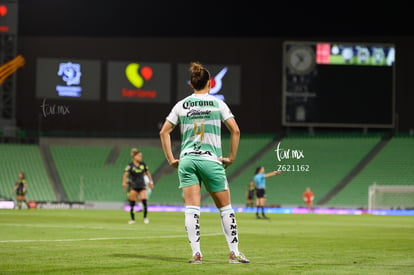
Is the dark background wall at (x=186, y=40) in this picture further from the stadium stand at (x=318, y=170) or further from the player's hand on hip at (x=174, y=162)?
the player's hand on hip at (x=174, y=162)

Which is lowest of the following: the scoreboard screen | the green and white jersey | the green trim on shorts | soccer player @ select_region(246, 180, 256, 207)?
soccer player @ select_region(246, 180, 256, 207)

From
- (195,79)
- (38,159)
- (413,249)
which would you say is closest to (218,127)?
(195,79)

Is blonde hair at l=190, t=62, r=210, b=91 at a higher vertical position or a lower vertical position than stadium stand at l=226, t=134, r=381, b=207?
higher

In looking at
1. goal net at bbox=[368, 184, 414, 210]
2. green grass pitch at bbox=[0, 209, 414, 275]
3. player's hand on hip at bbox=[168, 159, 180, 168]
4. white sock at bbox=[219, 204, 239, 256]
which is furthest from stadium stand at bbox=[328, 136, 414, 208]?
player's hand on hip at bbox=[168, 159, 180, 168]

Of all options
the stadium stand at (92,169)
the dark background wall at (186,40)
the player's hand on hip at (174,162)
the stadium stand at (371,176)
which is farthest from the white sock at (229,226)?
the dark background wall at (186,40)

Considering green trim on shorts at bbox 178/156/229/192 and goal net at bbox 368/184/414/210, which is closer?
green trim on shorts at bbox 178/156/229/192

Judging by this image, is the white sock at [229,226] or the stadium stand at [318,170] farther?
the stadium stand at [318,170]

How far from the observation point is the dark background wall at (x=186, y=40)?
5344 cm

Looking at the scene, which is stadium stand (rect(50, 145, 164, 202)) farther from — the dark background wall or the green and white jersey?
the green and white jersey

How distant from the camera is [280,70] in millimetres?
55938

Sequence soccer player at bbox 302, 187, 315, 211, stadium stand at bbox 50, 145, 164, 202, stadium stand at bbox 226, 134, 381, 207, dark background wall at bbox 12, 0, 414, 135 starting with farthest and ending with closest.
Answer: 1. dark background wall at bbox 12, 0, 414, 135
2. stadium stand at bbox 50, 145, 164, 202
3. stadium stand at bbox 226, 134, 381, 207
4. soccer player at bbox 302, 187, 315, 211

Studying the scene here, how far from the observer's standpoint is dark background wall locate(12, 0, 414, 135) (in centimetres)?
5344

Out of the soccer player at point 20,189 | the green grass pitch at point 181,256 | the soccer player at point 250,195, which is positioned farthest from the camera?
the soccer player at point 250,195

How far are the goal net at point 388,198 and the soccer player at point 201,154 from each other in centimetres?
2999
